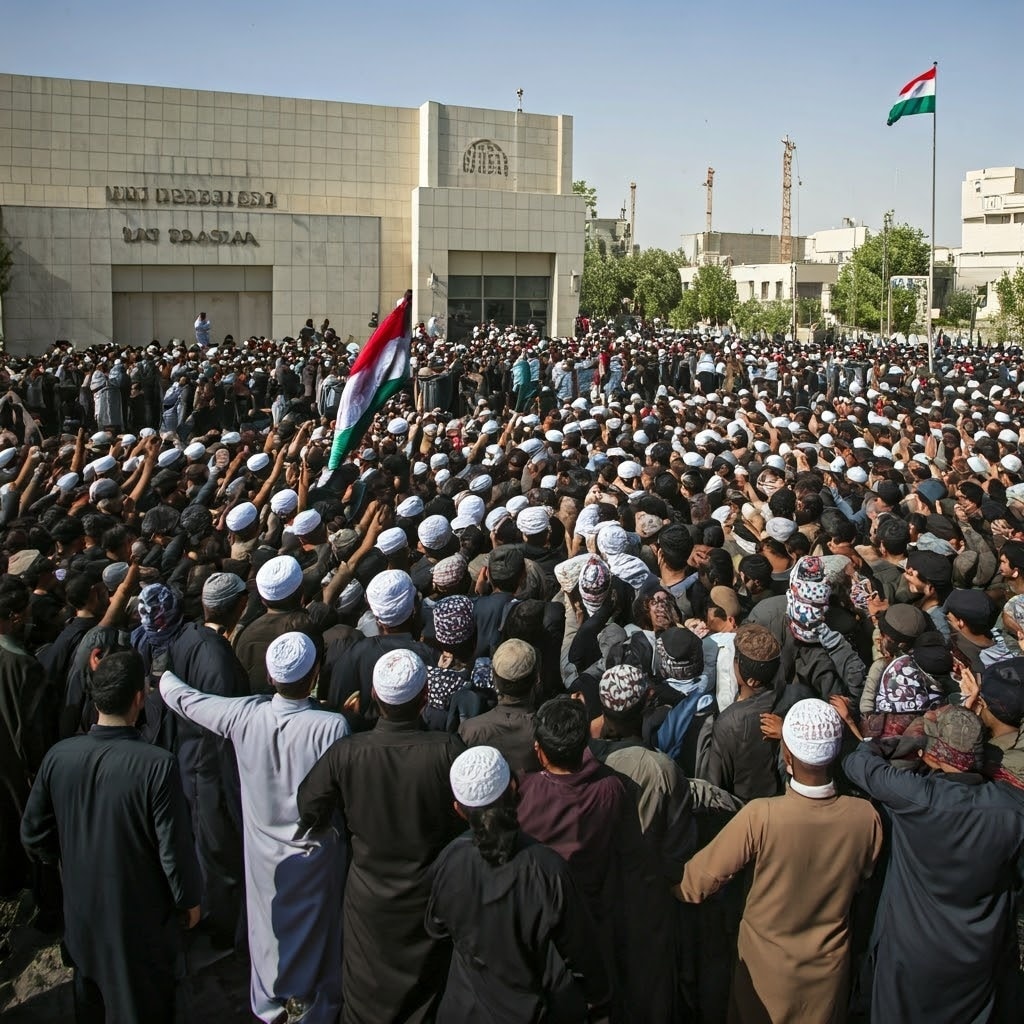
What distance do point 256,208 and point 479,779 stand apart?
110 ft

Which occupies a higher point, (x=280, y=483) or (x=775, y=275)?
(x=775, y=275)

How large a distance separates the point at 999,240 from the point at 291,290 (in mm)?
54447

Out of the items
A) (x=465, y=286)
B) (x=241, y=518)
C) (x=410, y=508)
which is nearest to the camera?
(x=241, y=518)

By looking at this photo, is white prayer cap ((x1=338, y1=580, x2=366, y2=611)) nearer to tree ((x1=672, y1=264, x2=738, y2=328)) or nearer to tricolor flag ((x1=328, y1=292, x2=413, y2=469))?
tricolor flag ((x1=328, y1=292, x2=413, y2=469))

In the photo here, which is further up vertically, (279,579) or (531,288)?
(531,288)

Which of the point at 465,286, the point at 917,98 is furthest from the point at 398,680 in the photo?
→ the point at 465,286

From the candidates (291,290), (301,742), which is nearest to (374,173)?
(291,290)

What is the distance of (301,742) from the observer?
13.3 ft

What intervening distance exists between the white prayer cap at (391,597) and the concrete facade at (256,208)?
2914 centimetres

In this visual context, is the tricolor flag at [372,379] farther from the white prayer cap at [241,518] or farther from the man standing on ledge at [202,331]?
the man standing on ledge at [202,331]

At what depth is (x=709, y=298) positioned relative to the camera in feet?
210

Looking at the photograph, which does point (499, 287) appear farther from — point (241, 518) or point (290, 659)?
point (290, 659)

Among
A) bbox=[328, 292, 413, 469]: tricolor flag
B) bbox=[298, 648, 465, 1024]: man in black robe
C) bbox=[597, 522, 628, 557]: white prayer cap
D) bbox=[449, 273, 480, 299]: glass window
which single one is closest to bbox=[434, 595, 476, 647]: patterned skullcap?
bbox=[298, 648, 465, 1024]: man in black robe

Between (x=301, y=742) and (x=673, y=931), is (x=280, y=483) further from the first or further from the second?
(x=673, y=931)
